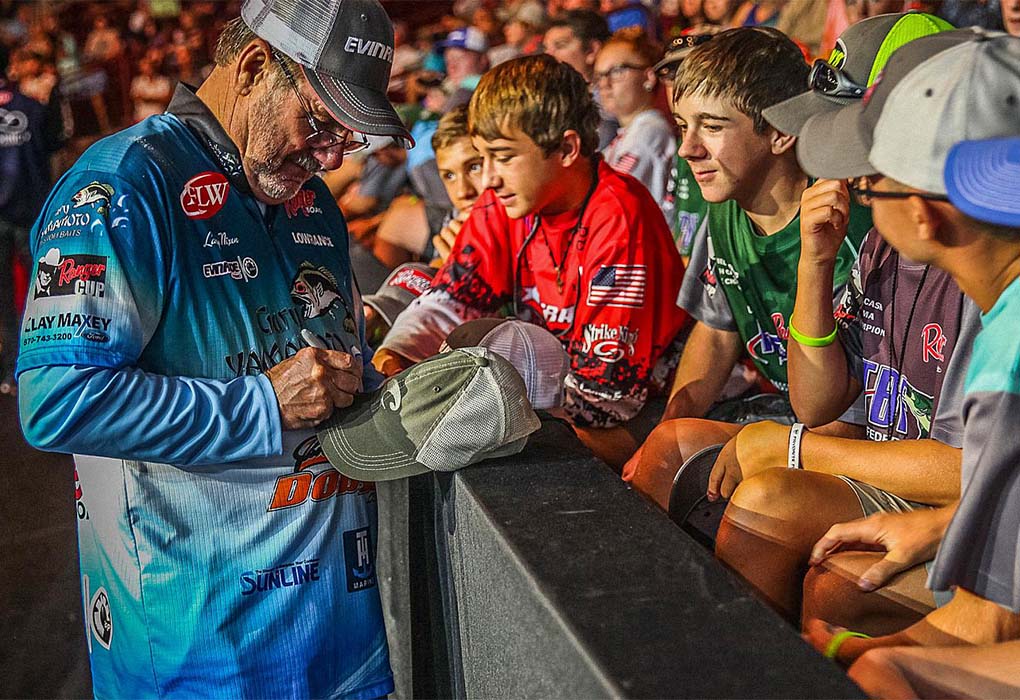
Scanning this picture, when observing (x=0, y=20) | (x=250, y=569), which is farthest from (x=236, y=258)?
(x=0, y=20)

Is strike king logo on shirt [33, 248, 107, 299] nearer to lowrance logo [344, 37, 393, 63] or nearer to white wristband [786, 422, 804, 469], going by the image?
lowrance logo [344, 37, 393, 63]

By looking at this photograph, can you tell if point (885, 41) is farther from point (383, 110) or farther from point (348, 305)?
point (348, 305)

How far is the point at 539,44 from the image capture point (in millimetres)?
4934

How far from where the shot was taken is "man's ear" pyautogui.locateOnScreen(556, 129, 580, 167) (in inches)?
90.0

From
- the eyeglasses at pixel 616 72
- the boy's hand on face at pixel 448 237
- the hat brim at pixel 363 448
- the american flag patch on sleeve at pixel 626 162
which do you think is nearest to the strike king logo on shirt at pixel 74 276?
the hat brim at pixel 363 448

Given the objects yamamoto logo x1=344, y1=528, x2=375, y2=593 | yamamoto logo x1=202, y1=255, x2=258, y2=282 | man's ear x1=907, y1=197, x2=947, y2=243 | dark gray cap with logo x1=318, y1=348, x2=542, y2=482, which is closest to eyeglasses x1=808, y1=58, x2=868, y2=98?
man's ear x1=907, y1=197, x2=947, y2=243

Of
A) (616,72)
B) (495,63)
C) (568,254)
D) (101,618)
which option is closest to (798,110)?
(568,254)

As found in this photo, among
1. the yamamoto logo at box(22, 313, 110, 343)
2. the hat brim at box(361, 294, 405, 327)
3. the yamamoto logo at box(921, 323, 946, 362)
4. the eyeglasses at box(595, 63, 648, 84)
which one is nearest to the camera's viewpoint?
the yamamoto logo at box(22, 313, 110, 343)

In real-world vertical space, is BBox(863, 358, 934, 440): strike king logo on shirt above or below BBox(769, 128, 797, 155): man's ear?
below

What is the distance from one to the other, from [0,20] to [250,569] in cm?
1159

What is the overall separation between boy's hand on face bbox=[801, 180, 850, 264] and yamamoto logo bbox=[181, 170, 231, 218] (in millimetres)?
885

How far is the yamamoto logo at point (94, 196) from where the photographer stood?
4.65 ft

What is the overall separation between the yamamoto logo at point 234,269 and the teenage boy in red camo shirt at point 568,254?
81 centimetres

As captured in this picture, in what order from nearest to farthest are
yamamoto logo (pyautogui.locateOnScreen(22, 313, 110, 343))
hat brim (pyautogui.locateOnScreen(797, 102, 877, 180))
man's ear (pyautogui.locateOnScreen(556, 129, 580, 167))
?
hat brim (pyautogui.locateOnScreen(797, 102, 877, 180))
yamamoto logo (pyautogui.locateOnScreen(22, 313, 110, 343))
man's ear (pyautogui.locateOnScreen(556, 129, 580, 167))
